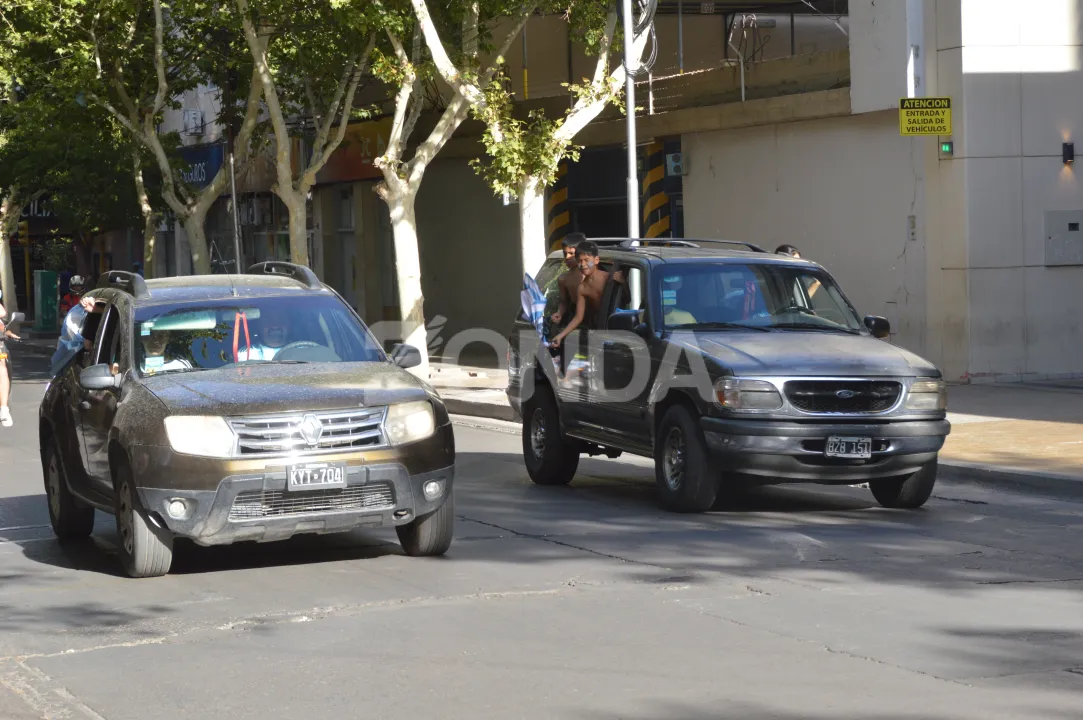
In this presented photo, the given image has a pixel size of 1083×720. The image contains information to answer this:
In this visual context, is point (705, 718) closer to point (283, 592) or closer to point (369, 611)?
point (369, 611)

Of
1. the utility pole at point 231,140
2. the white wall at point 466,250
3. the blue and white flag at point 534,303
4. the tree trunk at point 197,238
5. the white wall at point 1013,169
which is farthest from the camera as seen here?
the white wall at point 466,250

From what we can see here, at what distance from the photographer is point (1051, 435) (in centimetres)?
1449

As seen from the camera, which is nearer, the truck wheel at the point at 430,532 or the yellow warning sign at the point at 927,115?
the truck wheel at the point at 430,532

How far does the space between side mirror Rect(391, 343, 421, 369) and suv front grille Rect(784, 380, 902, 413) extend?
8.07 ft

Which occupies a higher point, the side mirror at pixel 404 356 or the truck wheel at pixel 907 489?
the side mirror at pixel 404 356

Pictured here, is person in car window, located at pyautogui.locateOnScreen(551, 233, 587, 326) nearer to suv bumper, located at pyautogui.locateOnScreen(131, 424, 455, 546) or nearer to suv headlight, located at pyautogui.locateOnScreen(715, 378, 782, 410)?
suv headlight, located at pyautogui.locateOnScreen(715, 378, 782, 410)

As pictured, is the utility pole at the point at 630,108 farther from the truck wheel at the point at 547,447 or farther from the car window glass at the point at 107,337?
the car window glass at the point at 107,337

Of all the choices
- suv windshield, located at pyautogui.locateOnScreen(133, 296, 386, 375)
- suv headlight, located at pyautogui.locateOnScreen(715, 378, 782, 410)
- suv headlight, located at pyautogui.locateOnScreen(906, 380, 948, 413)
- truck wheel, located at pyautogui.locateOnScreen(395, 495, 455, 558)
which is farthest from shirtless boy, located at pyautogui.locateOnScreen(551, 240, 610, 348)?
truck wheel, located at pyautogui.locateOnScreen(395, 495, 455, 558)

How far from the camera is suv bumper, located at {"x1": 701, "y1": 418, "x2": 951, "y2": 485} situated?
1052 centimetres

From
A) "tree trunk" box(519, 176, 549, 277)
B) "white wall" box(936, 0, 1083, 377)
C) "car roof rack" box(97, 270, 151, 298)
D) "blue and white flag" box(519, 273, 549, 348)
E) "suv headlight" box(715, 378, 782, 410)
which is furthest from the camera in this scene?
"tree trunk" box(519, 176, 549, 277)

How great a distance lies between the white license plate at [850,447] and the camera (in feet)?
34.8

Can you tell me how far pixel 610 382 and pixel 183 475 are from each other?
4.39 metres

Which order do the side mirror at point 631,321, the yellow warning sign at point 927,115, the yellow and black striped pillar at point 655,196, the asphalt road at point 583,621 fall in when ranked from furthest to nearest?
the yellow and black striped pillar at point 655,196 → the yellow warning sign at point 927,115 → the side mirror at point 631,321 → the asphalt road at point 583,621

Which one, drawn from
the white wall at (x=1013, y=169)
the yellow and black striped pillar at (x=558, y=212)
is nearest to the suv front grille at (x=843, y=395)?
the white wall at (x=1013, y=169)
